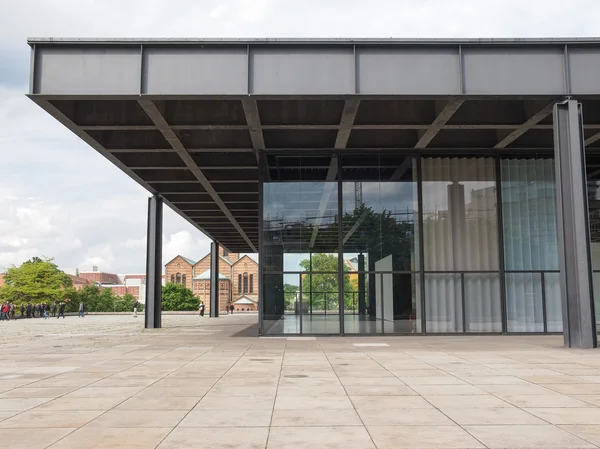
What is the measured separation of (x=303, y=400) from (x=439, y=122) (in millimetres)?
12123

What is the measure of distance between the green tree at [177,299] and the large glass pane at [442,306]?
9134cm

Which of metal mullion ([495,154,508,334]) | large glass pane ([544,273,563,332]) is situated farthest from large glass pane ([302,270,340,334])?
large glass pane ([544,273,563,332])

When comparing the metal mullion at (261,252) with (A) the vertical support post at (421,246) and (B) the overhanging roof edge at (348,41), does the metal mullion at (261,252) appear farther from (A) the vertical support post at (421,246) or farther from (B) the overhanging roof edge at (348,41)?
(B) the overhanging roof edge at (348,41)

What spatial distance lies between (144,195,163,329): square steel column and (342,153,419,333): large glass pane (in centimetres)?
1138

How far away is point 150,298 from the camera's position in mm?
28531

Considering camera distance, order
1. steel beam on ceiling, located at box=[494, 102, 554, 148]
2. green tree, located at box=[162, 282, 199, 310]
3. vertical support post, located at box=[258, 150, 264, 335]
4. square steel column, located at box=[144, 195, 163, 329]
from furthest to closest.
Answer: green tree, located at box=[162, 282, 199, 310], square steel column, located at box=[144, 195, 163, 329], vertical support post, located at box=[258, 150, 264, 335], steel beam on ceiling, located at box=[494, 102, 554, 148]

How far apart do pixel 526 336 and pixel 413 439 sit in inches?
617

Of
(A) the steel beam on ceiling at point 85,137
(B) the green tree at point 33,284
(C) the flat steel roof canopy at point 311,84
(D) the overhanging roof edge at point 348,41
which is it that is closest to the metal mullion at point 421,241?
(C) the flat steel roof canopy at point 311,84

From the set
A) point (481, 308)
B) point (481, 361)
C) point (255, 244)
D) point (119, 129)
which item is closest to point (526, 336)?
point (481, 308)

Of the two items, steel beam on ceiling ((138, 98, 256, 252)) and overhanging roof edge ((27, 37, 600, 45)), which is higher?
overhanging roof edge ((27, 37, 600, 45))

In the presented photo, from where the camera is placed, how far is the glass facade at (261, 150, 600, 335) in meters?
20.7

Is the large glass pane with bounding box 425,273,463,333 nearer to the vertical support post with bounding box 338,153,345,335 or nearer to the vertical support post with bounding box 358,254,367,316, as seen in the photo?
the vertical support post with bounding box 358,254,367,316

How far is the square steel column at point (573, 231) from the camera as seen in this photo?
1537 centimetres

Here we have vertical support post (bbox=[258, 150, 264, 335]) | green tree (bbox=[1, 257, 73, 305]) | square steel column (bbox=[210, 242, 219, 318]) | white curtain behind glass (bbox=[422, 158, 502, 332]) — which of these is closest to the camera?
vertical support post (bbox=[258, 150, 264, 335])
